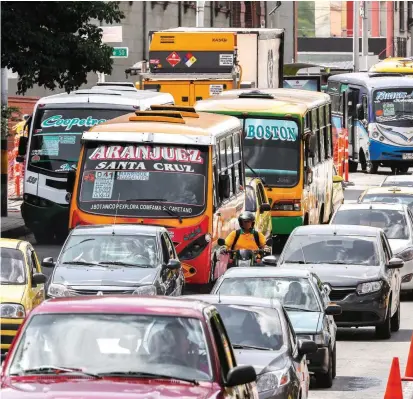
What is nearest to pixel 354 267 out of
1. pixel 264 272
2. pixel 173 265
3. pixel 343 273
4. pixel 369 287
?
pixel 343 273

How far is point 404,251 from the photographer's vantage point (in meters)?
25.6

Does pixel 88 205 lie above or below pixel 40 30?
below

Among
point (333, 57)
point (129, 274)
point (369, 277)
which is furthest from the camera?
point (333, 57)

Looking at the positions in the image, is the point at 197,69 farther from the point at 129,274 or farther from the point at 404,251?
the point at 129,274

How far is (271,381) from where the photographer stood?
12.4 metres

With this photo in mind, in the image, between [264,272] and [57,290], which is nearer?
[264,272]

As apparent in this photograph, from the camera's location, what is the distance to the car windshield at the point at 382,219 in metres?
26.3

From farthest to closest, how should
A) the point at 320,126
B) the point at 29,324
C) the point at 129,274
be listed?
1. the point at 320,126
2. the point at 129,274
3. the point at 29,324

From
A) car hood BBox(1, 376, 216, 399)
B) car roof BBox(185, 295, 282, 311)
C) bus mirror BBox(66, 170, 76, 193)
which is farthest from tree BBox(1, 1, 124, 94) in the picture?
car hood BBox(1, 376, 216, 399)

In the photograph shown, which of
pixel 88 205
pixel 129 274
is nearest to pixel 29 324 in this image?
pixel 129 274

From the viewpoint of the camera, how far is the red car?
8758 mm

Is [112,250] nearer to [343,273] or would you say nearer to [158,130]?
[343,273]

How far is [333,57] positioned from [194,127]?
3877 inches

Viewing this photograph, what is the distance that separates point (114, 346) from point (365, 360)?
987cm
